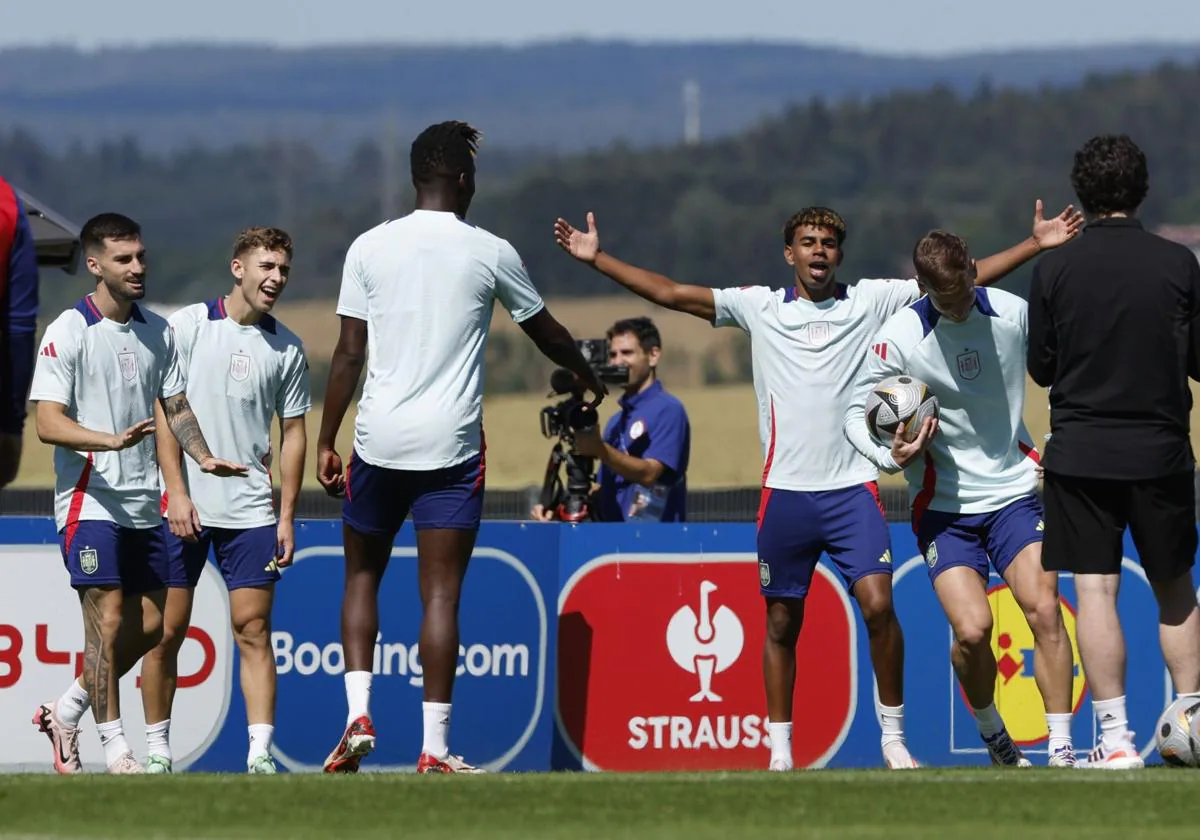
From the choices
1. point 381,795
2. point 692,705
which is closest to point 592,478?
point 692,705

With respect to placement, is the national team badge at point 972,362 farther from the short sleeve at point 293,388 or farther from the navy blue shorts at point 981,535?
the short sleeve at point 293,388

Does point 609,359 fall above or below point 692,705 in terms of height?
above

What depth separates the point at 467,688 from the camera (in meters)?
11.5

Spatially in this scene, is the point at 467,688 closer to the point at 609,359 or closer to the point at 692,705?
the point at 692,705

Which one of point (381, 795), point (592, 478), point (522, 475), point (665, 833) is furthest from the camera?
point (522, 475)

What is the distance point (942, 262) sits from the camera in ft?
27.7

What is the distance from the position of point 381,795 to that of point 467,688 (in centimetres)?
465

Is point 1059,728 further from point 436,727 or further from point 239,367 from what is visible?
point 239,367

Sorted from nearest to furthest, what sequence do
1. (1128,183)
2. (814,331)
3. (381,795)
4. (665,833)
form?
(665,833) → (381,795) → (1128,183) → (814,331)

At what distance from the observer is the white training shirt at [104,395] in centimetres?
916

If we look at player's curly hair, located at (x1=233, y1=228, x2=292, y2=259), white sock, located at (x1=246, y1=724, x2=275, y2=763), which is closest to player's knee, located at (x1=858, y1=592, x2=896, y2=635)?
white sock, located at (x1=246, y1=724, x2=275, y2=763)

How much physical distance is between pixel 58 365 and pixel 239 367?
0.86m

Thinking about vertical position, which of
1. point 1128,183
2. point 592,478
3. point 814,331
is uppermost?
point 1128,183

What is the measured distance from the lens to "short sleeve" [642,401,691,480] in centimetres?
1188
